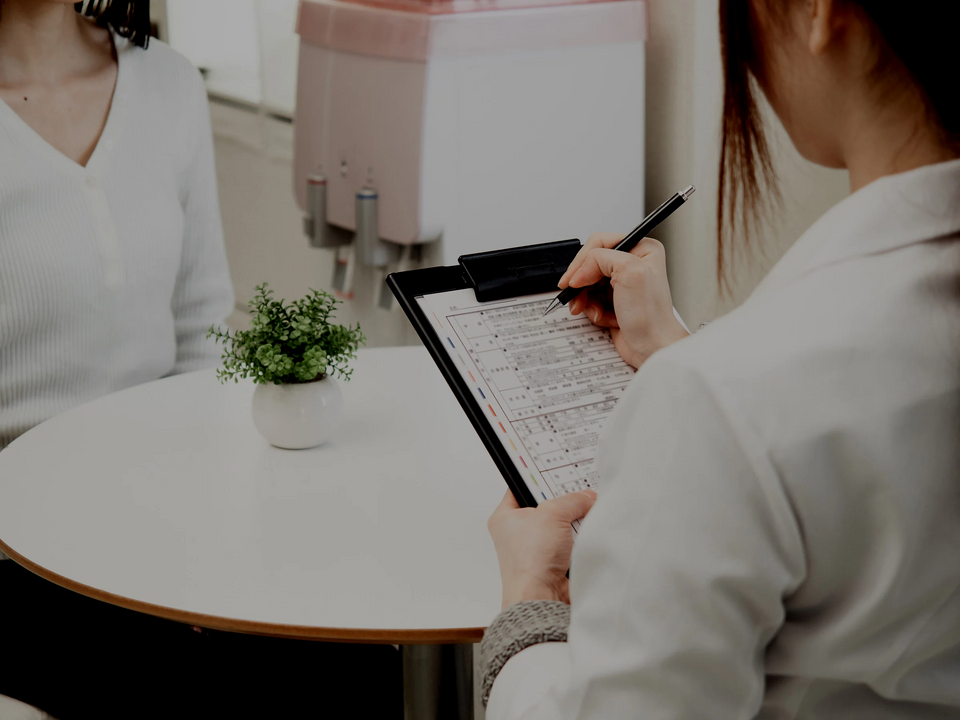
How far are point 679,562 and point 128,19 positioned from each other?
1.44 m

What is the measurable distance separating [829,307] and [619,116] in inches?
67.6

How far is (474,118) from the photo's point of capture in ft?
6.59

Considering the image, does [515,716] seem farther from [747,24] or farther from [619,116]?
[619,116]

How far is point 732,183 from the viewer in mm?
635

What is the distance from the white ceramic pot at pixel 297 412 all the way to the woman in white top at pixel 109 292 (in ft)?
0.92

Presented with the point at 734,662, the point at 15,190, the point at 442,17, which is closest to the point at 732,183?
the point at 734,662

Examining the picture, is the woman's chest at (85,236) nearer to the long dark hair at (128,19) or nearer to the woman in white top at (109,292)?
the woman in white top at (109,292)

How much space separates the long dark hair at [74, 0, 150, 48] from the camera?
158 cm

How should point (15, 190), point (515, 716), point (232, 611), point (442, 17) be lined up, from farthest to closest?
point (442, 17), point (15, 190), point (232, 611), point (515, 716)

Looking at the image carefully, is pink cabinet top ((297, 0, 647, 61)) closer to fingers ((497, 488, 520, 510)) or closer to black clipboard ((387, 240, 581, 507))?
black clipboard ((387, 240, 581, 507))

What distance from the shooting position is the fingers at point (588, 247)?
980mm

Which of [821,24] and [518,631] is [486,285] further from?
[821,24]

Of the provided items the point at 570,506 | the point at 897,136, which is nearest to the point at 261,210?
the point at 570,506

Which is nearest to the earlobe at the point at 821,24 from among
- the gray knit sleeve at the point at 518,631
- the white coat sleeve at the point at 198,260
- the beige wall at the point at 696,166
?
the gray knit sleeve at the point at 518,631
